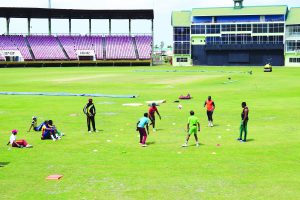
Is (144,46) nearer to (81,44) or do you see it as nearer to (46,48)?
(81,44)

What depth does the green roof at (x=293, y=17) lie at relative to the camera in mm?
131975

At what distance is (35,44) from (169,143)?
126 metres

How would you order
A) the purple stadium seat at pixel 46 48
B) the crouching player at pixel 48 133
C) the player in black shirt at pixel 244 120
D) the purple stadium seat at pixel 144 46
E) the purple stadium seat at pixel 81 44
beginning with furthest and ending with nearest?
the purple stadium seat at pixel 144 46
the purple stadium seat at pixel 81 44
the purple stadium seat at pixel 46 48
the crouching player at pixel 48 133
the player in black shirt at pixel 244 120

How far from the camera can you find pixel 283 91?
5153 cm

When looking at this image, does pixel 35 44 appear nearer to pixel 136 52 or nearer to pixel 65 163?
pixel 136 52

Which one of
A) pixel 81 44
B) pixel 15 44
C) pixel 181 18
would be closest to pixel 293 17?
pixel 181 18

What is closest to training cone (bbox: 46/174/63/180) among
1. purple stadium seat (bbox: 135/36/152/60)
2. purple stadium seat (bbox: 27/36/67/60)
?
purple stadium seat (bbox: 27/36/67/60)

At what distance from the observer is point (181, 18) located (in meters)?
143

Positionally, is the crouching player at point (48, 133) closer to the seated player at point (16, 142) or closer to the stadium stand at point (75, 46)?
the seated player at point (16, 142)

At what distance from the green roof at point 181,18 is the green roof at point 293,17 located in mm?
30740

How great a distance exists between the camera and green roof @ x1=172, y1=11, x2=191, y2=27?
142m

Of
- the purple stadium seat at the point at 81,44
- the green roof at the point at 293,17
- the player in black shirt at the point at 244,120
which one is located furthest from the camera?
the purple stadium seat at the point at 81,44

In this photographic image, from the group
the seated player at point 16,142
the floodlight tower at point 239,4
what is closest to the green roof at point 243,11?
the floodlight tower at point 239,4

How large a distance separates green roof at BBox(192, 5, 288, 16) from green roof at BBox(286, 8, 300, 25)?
8.69 feet
